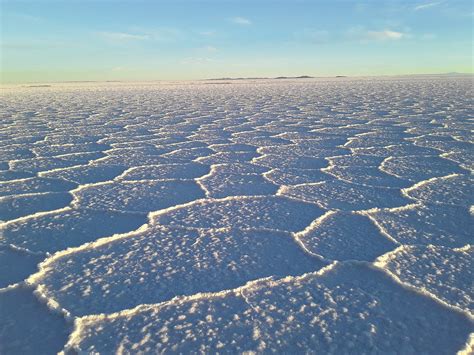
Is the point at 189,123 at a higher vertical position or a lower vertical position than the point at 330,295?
lower

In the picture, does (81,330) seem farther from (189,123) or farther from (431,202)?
(189,123)

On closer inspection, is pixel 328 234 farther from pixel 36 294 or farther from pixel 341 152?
pixel 341 152

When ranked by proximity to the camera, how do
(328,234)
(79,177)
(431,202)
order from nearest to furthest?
(328,234) < (431,202) < (79,177)

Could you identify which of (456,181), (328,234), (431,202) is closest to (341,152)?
(456,181)

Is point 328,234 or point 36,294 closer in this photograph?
point 36,294

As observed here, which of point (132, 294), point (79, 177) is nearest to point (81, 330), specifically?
point (132, 294)

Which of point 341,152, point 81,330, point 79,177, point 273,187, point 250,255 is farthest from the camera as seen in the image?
point 341,152
